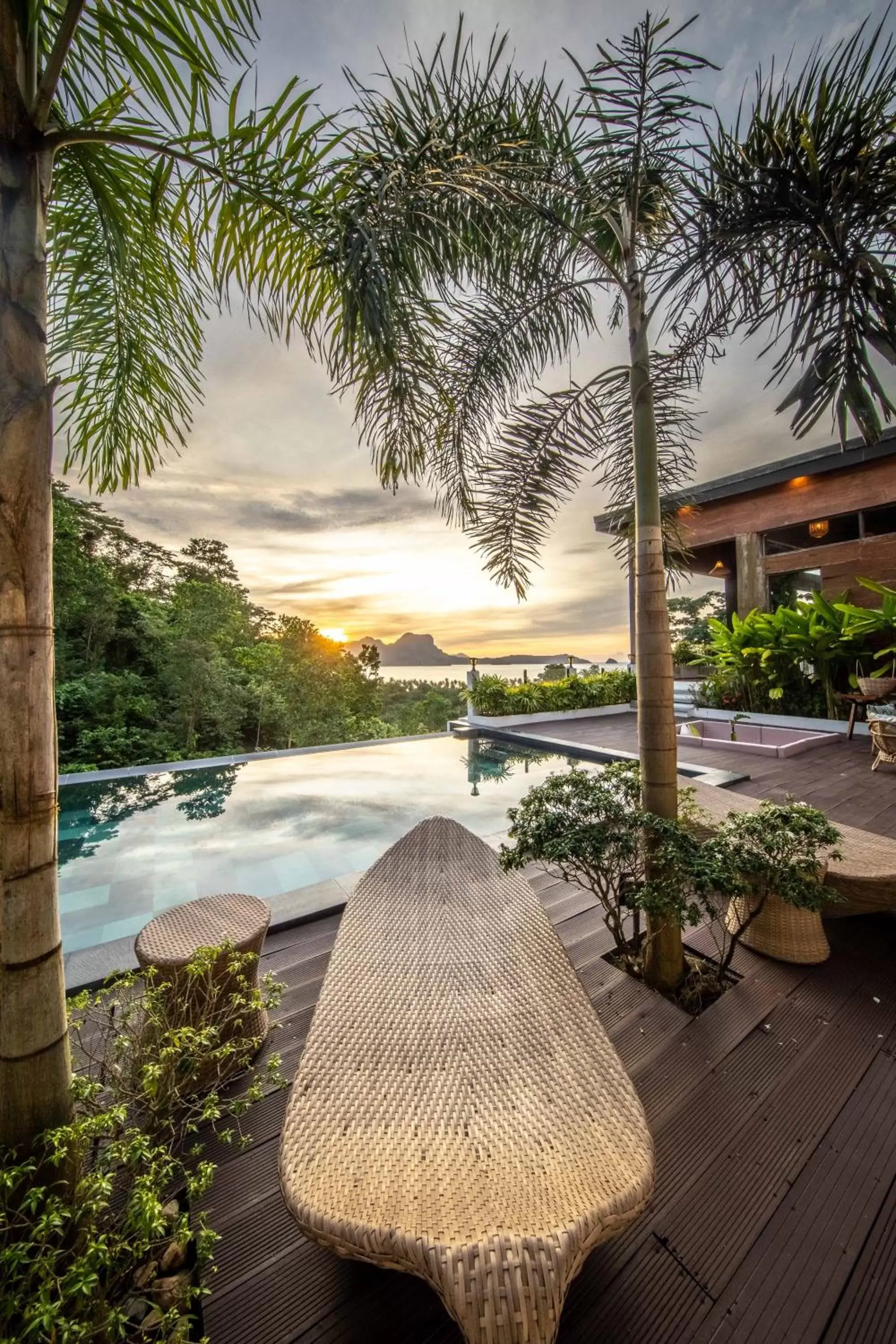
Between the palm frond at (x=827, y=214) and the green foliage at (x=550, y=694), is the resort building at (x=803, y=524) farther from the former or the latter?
the palm frond at (x=827, y=214)

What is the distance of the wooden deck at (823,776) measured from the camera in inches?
166

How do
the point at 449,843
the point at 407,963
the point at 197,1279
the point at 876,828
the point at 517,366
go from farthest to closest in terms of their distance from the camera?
the point at 876,828 → the point at 517,366 → the point at 449,843 → the point at 407,963 → the point at 197,1279

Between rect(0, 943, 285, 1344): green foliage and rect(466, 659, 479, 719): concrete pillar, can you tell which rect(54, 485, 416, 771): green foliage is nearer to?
rect(466, 659, 479, 719): concrete pillar

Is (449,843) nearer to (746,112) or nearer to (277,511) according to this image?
(746,112)

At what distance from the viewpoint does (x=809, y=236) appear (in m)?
1.74

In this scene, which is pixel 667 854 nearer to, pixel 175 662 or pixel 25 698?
pixel 25 698

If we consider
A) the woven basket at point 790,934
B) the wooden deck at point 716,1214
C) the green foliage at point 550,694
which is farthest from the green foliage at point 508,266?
the green foliage at point 550,694

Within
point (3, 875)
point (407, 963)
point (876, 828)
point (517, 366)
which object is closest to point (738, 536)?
point (876, 828)

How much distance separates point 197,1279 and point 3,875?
1065 mm

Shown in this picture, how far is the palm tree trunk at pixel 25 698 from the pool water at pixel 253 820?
217 cm

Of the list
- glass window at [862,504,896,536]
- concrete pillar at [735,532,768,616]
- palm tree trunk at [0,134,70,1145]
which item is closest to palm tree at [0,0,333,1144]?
palm tree trunk at [0,134,70,1145]

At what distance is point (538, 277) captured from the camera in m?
2.60

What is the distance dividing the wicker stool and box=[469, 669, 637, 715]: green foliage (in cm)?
863

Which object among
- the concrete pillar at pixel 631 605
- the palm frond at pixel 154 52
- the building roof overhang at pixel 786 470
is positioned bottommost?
the concrete pillar at pixel 631 605
